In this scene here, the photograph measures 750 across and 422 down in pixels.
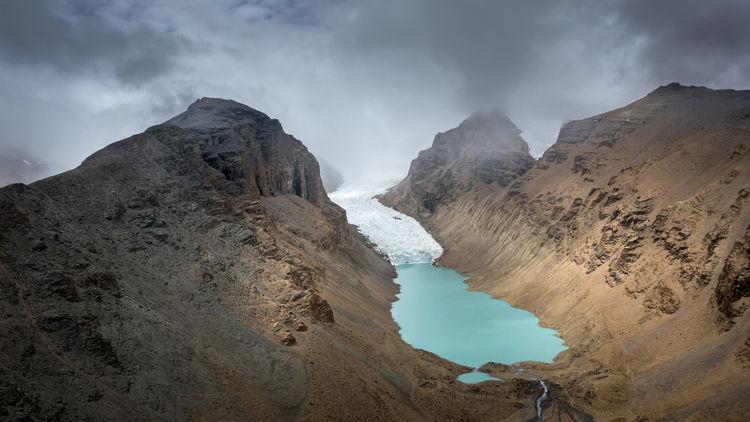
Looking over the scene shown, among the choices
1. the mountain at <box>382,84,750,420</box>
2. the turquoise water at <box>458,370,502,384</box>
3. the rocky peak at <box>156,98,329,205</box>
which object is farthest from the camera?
the rocky peak at <box>156,98,329,205</box>

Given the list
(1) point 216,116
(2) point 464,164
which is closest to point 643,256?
(1) point 216,116

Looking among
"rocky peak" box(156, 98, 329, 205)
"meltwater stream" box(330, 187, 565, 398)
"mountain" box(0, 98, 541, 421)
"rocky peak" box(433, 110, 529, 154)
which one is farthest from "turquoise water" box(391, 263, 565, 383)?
"rocky peak" box(433, 110, 529, 154)

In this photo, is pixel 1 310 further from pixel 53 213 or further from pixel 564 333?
pixel 564 333

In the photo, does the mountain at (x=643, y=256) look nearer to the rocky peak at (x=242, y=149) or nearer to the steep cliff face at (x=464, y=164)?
the rocky peak at (x=242, y=149)

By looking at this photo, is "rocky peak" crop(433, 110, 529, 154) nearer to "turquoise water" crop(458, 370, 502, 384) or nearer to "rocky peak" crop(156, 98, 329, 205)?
"rocky peak" crop(156, 98, 329, 205)

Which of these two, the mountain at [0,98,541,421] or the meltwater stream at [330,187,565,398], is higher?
the meltwater stream at [330,187,565,398]

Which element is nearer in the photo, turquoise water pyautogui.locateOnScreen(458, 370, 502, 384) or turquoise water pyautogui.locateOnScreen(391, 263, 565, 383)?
turquoise water pyautogui.locateOnScreen(458, 370, 502, 384)
